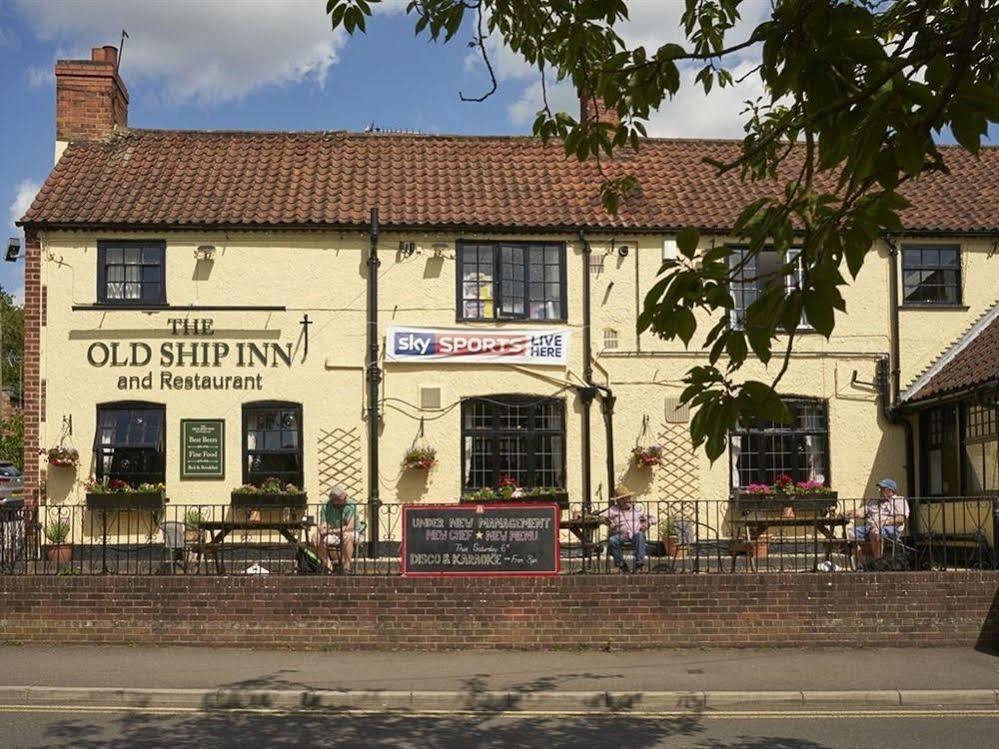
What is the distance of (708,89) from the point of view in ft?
27.3

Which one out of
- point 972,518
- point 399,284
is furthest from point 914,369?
point 399,284

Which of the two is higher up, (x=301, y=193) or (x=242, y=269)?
(x=301, y=193)

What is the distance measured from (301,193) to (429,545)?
8.39 m

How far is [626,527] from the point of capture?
15.7 meters

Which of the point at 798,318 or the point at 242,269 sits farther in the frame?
the point at 242,269

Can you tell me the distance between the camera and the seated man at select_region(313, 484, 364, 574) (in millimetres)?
14539

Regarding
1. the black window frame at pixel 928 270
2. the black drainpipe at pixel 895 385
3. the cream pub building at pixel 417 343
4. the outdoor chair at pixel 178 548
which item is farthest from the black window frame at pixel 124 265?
the black window frame at pixel 928 270

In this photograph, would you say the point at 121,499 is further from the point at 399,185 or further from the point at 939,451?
the point at 939,451

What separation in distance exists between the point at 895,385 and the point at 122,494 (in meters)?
12.4

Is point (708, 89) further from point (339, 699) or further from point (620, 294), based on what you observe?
point (620, 294)

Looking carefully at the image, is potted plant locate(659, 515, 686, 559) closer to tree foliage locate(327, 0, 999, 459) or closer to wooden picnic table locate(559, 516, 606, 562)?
wooden picnic table locate(559, 516, 606, 562)

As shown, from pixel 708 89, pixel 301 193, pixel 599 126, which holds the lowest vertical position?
pixel 599 126

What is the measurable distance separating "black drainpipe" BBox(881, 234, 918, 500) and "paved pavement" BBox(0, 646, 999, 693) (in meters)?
6.64

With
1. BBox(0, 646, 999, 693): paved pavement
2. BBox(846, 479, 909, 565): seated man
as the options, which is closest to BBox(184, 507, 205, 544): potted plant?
BBox(0, 646, 999, 693): paved pavement
